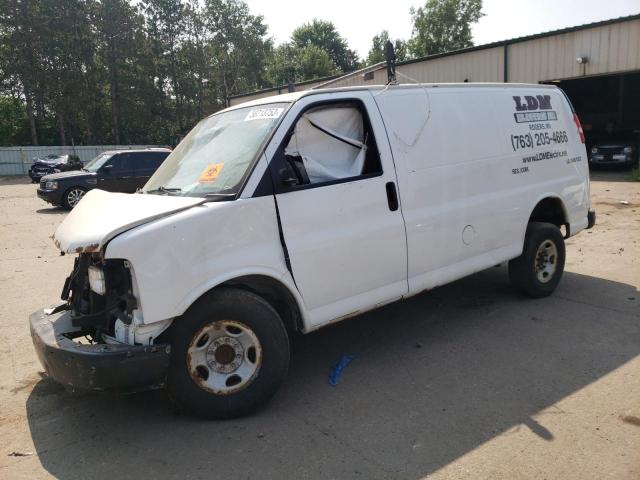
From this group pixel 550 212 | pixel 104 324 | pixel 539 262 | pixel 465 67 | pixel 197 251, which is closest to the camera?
pixel 197 251

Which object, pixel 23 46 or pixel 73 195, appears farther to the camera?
pixel 23 46

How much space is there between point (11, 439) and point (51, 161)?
28523mm

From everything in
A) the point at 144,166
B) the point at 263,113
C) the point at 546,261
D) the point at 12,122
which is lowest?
the point at 546,261

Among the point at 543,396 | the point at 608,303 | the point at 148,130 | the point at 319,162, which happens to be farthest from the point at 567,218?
the point at 148,130

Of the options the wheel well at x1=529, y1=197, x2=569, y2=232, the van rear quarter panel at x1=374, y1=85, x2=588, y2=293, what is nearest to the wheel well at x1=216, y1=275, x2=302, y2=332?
the van rear quarter panel at x1=374, y1=85, x2=588, y2=293

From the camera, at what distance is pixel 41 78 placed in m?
42.7

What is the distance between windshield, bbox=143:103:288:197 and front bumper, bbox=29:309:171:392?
3.81 ft

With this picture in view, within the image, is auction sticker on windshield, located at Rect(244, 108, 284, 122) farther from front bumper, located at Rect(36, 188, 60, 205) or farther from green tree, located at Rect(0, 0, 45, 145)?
green tree, located at Rect(0, 0, 45, 145)

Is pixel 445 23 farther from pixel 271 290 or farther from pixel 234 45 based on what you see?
pixel 271 290

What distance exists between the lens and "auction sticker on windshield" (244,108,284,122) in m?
3.86

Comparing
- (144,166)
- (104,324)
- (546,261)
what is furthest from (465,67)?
(104,324)

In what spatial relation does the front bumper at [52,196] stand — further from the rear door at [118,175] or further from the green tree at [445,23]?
the green tree at [445,23]

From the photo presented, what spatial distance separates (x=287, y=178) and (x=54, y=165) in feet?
89.5

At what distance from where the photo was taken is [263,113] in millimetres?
3982
